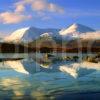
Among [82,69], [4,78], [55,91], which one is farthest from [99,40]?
[55,91]

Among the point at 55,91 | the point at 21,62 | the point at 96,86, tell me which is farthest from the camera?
the point at 21,62

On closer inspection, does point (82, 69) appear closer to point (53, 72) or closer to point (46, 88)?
point (53, 72)

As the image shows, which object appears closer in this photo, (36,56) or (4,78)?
(4,78)

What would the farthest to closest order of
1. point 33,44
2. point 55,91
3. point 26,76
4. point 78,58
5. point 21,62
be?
point 33,44 < point 78,58 < point 21,62 < point 26,76 < point 55,91

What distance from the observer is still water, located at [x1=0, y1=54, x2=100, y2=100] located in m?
11.9

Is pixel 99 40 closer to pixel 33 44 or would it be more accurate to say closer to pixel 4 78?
pixel 33 44

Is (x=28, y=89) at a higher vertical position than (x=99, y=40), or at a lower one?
lower

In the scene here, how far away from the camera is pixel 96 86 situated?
12992mm

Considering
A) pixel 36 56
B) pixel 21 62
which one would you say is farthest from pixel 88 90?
pixel 36 56

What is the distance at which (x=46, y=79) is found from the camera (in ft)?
46.9

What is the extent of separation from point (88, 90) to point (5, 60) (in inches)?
320

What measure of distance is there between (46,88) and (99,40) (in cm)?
947

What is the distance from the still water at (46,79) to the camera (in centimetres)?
1193

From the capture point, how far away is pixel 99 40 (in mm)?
21547
